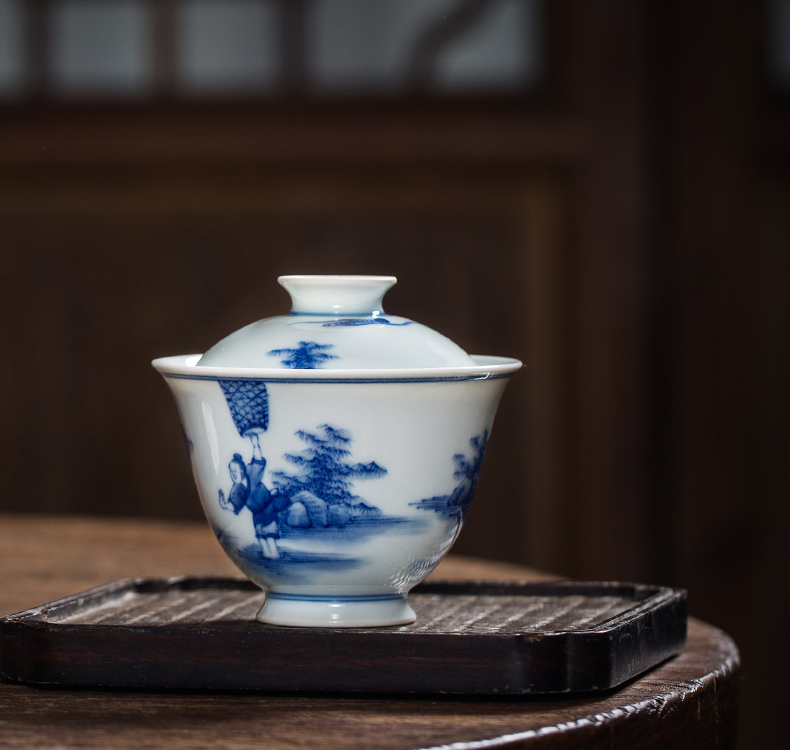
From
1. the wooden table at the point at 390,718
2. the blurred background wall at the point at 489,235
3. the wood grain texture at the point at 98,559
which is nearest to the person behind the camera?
the wooden table at the point at 390,718

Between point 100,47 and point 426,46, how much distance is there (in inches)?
22.9

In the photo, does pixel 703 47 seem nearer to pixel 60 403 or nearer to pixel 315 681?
pixel 60 403

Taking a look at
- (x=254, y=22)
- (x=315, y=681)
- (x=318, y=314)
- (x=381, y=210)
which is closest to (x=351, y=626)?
(x=315, y=681)

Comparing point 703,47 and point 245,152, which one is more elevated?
point 703,47

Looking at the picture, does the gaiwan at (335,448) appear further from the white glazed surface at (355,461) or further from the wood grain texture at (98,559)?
the wood grain texture at (98,559)

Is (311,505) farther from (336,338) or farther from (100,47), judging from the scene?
(100,47)

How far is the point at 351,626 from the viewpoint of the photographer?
0.58m

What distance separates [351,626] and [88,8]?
5.95 feet

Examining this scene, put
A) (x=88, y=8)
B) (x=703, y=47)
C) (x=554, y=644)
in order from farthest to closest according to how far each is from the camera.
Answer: (x=88, y=8)
(x=703, y=47)
(x=554, y=644)

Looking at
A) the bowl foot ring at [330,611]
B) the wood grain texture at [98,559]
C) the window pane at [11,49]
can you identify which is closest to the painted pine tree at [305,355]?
the bowl foot ring at [330,611]

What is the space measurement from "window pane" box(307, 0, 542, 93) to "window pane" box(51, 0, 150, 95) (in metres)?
0.31

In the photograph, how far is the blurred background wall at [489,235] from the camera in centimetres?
202

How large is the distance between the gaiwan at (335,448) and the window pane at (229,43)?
5.19 ft

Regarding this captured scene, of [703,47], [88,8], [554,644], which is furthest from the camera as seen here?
[88,8]
